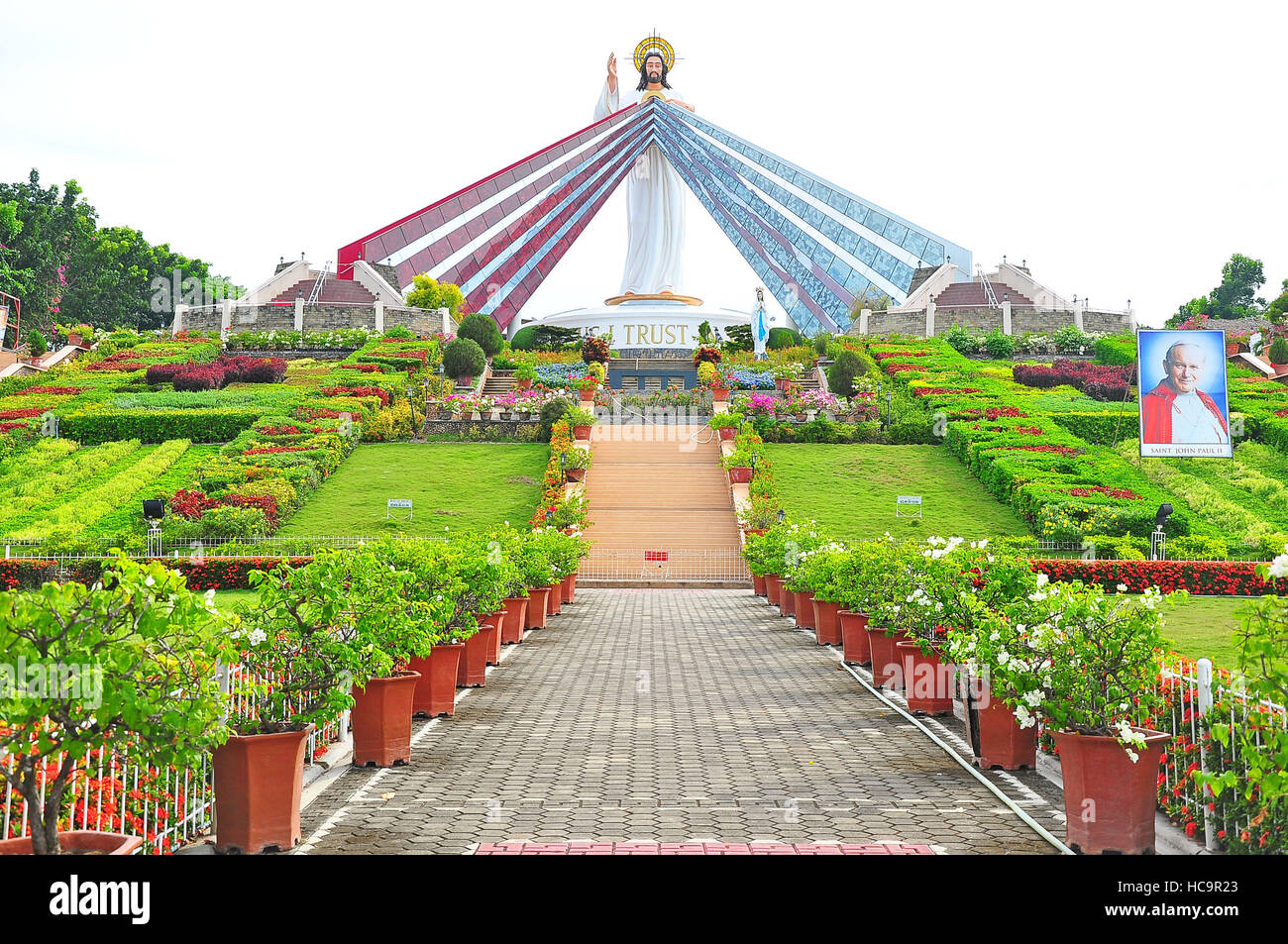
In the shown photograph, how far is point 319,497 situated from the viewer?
70.1 ft

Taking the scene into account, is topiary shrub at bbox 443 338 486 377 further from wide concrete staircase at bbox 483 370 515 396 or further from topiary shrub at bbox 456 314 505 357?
topiary shrub at bbox 456 314 505 357

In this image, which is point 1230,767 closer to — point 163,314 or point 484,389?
point 484,389

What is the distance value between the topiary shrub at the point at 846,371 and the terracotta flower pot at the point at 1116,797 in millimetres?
26607

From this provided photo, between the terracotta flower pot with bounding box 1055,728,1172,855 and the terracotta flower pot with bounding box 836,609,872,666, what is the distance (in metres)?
5.68

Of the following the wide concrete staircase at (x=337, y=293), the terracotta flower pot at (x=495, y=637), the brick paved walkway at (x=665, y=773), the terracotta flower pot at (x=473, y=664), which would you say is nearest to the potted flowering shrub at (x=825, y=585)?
the brick paved walkway at (x=665, y=773)

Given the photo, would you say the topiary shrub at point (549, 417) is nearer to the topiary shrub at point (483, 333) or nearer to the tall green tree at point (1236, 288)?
the topiary shrub at point (483, 333)

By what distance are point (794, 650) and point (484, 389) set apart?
75.1ft

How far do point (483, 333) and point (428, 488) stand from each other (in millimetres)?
15807

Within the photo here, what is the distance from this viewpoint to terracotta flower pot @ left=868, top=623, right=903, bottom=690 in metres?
9.24

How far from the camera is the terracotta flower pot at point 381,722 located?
6.63 meters

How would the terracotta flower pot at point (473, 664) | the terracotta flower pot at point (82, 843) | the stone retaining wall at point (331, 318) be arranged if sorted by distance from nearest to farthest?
the terracotta flower pot at point (82, 843), the terracotta flower pot at point (473, 664), the stone retaining wall at point (331, 318)

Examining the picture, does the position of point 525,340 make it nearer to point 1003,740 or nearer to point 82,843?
point 1003,740

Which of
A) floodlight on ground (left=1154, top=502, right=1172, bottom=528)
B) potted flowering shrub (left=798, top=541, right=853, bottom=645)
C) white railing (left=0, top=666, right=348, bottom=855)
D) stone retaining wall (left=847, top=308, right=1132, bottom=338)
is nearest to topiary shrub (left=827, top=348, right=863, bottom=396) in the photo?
stone retaining wall (left=847, top=308, right=1132, bottom=338)
